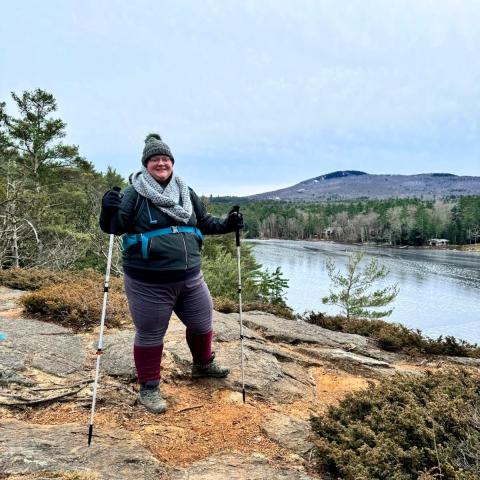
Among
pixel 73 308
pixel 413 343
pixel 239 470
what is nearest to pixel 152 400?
pixel 239 470

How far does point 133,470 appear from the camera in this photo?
2824 mm

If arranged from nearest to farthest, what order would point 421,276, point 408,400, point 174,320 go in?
point 408,400, point 174,320, point 421,276

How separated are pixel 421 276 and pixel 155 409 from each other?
45.3m

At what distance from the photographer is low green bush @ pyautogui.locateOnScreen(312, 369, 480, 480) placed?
2727mm

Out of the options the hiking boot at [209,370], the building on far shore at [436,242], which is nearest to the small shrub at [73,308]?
the hiking boot at [209,370]

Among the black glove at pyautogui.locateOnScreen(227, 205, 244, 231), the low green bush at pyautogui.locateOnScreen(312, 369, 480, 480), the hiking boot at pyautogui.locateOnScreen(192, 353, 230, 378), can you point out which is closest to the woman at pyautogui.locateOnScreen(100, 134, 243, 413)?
the black glove at pyautogui.locateOnScreen(227, 205, 244, 231)

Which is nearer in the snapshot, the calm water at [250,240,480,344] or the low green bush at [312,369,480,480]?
the low green bush at [312,369,480,480]

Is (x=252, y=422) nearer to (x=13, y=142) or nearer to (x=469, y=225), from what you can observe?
(x=13, y=142)

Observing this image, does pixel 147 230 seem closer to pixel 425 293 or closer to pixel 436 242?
pixel 425 293

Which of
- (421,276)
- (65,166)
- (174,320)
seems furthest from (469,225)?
(174,320)

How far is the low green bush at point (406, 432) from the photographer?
2.73 metres

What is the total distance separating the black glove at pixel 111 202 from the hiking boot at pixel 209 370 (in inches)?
71.6

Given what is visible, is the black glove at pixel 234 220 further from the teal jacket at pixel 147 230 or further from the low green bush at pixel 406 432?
the low green bush at pixel 406 432

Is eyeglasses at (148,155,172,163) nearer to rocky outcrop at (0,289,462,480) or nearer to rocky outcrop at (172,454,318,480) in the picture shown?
rocky outcrop at (0,289,462,480)
